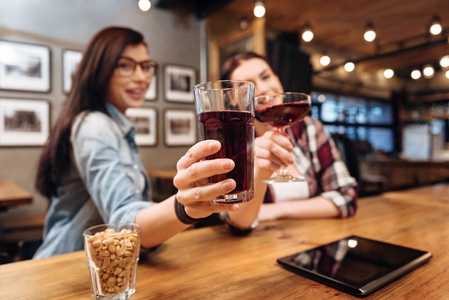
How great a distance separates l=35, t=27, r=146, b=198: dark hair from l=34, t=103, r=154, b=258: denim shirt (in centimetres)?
4

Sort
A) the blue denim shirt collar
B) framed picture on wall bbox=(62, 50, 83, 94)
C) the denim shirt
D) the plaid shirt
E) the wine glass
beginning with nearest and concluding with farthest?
the wine glass, the denim shirt, the blue denim shirt collar, the plaid shirt, framed picture on wall bbox=(62, 50, 83, 94)

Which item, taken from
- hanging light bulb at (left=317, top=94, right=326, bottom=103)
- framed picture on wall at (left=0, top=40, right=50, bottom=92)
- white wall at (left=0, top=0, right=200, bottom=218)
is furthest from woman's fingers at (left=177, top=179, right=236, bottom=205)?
hanging light bulb at (left=317, top=94, right=326, bottom=103)

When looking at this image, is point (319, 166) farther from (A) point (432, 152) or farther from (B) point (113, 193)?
(A) point (432, 152)

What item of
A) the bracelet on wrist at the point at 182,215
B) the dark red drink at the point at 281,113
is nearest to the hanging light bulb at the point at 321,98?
the dark red drink at the point at 281,113

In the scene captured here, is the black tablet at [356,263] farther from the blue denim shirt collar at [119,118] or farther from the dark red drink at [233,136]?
the blue denim shirt collar at [119,118]

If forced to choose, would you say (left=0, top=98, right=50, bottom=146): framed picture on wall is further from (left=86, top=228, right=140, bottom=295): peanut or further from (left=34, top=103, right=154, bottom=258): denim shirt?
(left=86, top=228, right=140, bottom=295): peanut

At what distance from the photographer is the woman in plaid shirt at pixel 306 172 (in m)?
1.29

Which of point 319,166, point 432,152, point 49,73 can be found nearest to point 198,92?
point 319,166

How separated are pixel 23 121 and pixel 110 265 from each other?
3700mm

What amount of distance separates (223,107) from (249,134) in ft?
0.25

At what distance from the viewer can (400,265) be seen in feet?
2.37

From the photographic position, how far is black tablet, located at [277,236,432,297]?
0.64 m

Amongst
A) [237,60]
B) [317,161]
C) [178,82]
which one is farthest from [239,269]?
[178,82]

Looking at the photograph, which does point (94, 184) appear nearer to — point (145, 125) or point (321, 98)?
point (145, 125)
